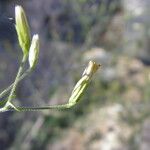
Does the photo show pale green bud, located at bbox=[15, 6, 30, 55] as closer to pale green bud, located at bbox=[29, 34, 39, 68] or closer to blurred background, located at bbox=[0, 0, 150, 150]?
pale green bud, located at bbox=[29, 34, 39, 68]

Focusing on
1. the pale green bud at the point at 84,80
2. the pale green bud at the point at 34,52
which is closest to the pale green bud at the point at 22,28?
the pale green bud at the point at 34,52

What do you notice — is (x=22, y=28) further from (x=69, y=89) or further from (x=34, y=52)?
(x=69, y=89)

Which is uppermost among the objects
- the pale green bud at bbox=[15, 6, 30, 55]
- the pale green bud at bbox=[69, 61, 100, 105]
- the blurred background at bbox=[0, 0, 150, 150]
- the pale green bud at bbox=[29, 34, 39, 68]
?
the pale green bud at bbox=[15, 6, 30, 55]

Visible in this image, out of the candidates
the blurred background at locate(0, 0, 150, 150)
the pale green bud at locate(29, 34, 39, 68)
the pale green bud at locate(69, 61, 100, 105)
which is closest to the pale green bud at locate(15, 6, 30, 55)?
the pale green bud at locate(29, 34, 39, 68)

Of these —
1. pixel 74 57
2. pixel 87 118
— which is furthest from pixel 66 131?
pixel 74 57

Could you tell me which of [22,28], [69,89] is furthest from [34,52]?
[69,89]

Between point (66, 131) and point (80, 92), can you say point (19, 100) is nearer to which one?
point (66, 131)

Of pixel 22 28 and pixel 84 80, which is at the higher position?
Result: pixel 22 28
